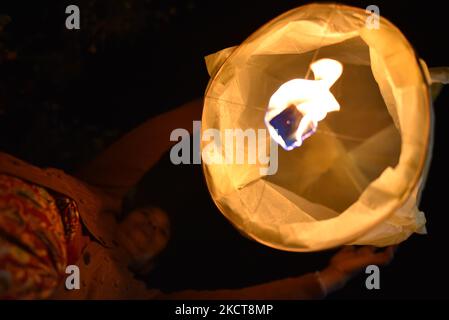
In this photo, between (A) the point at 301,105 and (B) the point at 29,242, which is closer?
(A) the point at 301,105

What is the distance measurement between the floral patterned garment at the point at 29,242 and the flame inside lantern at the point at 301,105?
2.19 ft

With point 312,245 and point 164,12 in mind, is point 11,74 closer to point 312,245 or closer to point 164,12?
point 164,12

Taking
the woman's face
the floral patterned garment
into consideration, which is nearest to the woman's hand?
the woman's face

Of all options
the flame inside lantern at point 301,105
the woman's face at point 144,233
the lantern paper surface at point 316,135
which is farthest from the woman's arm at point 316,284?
the flame inside lantern at point 301,105

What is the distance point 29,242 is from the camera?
3.95 feet

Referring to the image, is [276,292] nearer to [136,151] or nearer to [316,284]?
[316,284]

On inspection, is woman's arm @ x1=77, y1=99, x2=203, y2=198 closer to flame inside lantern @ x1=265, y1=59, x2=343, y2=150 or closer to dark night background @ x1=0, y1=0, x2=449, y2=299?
dark night background @ x1=0, y1=0, x2=449, y2=299

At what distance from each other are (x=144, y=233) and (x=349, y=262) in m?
0.72

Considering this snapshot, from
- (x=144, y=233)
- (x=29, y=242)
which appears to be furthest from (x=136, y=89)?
(x=29, y=242)

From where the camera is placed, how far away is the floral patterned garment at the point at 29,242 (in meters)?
1.17

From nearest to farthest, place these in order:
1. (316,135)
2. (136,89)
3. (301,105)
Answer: (301,105)
(316,135)
(136,89)

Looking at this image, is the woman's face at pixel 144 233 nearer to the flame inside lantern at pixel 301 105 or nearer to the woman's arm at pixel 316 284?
the woman's arm at pixel 316 284

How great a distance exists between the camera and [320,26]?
3.31 ft

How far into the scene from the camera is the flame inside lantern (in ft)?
3.29
